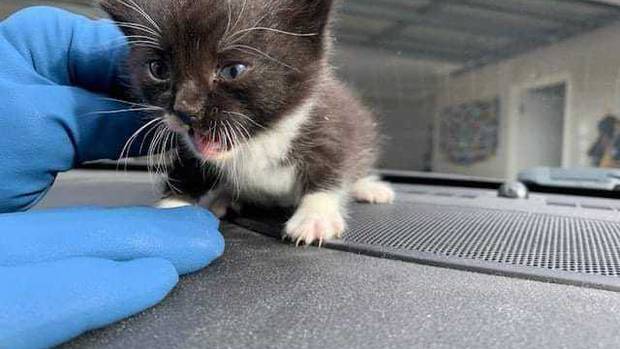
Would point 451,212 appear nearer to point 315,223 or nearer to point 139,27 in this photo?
point 315,223

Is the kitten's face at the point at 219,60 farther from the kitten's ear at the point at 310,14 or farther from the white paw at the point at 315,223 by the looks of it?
the white paw at the point at 315,223

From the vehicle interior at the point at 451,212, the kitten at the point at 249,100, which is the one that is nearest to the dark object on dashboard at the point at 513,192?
the vehicle interior at the point at 451,212

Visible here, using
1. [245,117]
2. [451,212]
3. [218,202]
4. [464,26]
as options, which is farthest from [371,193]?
[464,26]

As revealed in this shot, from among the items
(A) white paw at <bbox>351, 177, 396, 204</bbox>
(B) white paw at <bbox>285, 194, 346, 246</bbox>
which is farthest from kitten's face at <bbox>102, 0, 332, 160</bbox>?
(A) white paw at <bbox>351, 177, 396, 204</bbox>

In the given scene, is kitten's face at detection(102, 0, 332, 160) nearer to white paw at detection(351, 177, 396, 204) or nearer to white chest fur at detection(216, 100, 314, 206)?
white chest fur at detection(216, 100, 314, 206)

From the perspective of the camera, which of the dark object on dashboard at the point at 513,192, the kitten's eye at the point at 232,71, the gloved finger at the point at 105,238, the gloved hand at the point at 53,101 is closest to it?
the gloved finger at the point at 105,238
